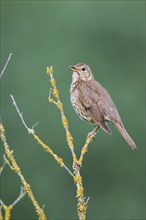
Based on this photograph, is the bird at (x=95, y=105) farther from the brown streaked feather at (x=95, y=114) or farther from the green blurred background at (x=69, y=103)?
the green blurred background at (x=69, y=103)

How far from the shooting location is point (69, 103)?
1306 centimetres

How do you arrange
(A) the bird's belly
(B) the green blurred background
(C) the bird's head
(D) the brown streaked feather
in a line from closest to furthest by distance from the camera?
(D) the brown streaked feather, (A) the bird's belly, (C) the bird's head, (B) the green blurred background

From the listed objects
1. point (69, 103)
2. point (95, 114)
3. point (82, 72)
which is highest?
point (82, 72)

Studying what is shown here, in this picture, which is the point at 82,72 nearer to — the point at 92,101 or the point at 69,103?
the point at 92,101

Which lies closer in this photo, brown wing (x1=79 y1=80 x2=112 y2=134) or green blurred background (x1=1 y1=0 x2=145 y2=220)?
brown wing (x1=79 y1=80 x2=112 y2=134)

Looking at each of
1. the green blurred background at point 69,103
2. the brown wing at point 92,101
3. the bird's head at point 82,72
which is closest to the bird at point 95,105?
the brown wing at point 92,101

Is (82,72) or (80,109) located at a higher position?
(82,72)

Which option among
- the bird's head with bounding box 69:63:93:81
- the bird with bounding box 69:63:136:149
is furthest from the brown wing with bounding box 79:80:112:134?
the bird's head with bounding box 69:63:93:81

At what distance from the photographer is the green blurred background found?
46.8 ft

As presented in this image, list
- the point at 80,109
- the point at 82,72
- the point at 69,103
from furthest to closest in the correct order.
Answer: the point at 69,103
the point at 82,72
the point at 80,109

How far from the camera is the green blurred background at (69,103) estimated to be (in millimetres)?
14258

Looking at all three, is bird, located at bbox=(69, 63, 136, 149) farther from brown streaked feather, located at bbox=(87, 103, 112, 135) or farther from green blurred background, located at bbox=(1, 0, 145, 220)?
green blurred background, located at bbox=(1, 0, 145, 220)

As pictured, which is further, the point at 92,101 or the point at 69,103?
the point at 69,103

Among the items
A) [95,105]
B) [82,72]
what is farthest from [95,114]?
[82,72]
